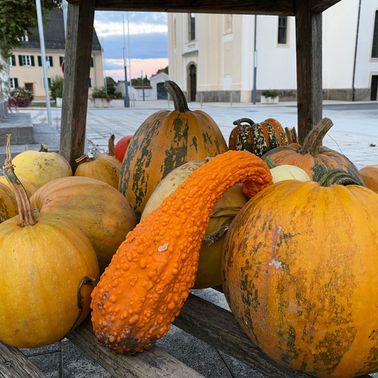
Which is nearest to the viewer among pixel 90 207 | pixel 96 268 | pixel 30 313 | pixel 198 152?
pixel 30 313

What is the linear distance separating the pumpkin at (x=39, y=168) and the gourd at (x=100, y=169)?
0.08m

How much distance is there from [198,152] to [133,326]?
0.79 meters

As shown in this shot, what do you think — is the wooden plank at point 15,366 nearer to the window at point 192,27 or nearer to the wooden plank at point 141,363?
the wooden plank at point 141,363

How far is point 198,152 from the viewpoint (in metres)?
1.56

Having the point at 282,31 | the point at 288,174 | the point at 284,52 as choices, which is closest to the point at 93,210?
the point at 288,174

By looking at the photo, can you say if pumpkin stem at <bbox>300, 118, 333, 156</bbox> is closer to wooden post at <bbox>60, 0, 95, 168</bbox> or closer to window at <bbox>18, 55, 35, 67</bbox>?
wooden post at <bbox>60, 0, 95, 168</bbox>

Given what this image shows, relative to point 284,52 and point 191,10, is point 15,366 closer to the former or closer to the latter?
point 191,10

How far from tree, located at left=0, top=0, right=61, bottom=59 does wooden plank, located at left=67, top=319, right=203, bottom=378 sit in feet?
40.5

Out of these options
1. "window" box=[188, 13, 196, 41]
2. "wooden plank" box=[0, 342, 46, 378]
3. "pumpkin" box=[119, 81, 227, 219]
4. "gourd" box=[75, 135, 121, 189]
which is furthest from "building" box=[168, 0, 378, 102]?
"wooden plank" box=[0, 342, 46, 378]

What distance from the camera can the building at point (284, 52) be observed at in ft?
85.9

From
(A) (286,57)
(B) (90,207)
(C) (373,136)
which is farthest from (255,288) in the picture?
(A) (286,57)

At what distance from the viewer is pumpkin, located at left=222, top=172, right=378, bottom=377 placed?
87 cm

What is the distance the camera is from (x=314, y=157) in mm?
1459

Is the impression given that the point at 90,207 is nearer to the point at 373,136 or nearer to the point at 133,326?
the point at 133,326
